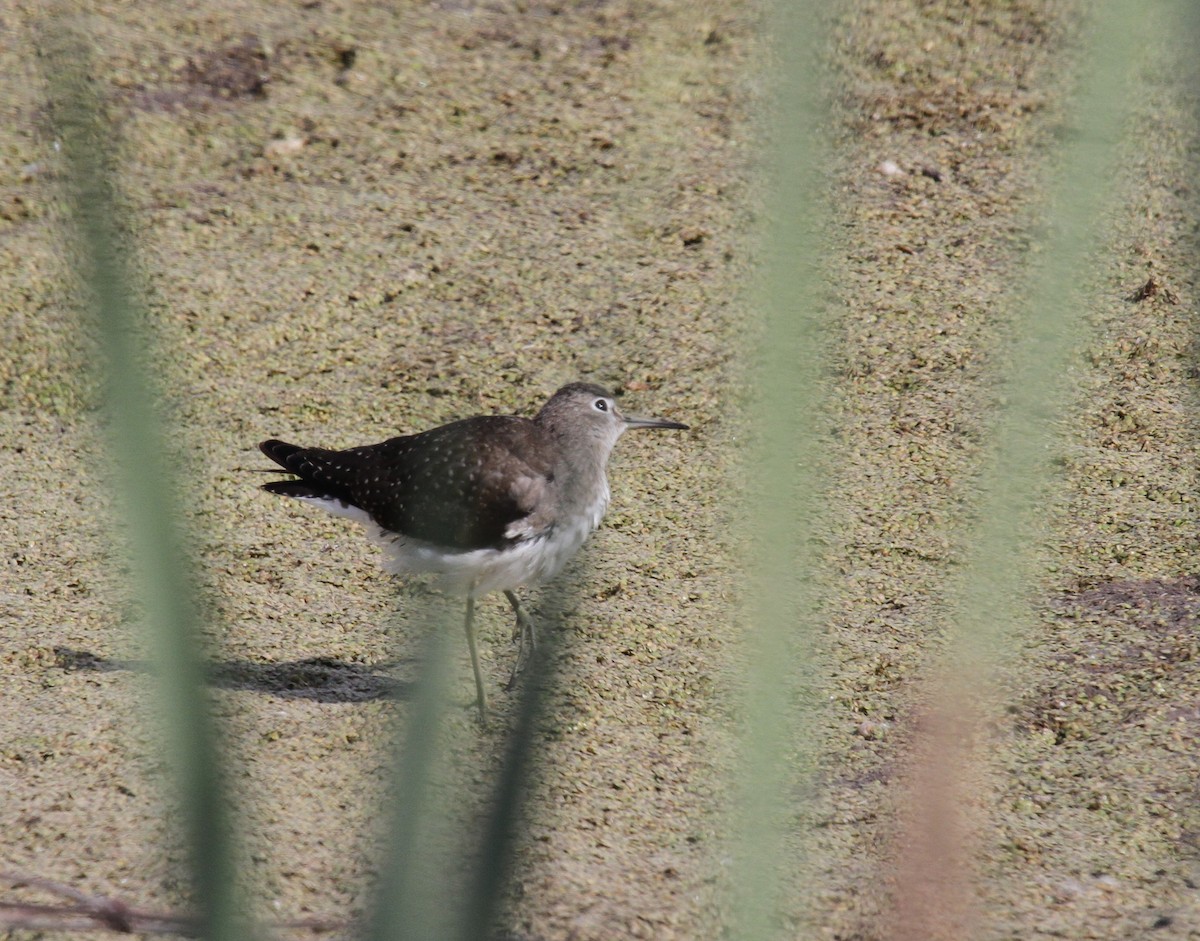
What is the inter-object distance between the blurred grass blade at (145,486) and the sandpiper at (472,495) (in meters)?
2.16

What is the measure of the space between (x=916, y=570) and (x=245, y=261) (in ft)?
8.59

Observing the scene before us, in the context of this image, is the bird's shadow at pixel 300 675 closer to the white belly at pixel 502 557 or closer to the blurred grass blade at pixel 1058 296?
the white belly at pixel 502 557

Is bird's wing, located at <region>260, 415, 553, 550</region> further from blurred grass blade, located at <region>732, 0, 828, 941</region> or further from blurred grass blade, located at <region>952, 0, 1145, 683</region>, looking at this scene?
blurred grass blade, located at <region>952, 0, 1145, 683</region>

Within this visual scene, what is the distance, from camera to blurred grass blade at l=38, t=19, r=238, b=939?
44.5 inches

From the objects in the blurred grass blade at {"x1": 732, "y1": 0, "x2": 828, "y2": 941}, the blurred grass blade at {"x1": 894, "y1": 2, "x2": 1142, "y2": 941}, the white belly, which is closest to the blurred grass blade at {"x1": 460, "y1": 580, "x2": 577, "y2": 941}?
the blurred grass blade at {"x1": 732, "y1": 0, "x2": 828, "y2": 941}

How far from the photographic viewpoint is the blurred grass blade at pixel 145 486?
113cm

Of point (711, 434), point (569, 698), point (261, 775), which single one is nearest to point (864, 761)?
point (569, 698)

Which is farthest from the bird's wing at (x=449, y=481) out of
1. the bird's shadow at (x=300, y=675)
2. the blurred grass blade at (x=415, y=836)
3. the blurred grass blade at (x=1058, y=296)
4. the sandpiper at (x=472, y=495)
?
the blurred grass blade at (x=1058, y=296)

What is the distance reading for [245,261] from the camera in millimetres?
5191

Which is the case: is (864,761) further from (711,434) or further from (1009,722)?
(711,434)

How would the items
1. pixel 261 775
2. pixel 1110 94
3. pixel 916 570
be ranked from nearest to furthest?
Answer: 1. pixel 1110 94
2. pixel 261 775
3. pixel 916 570

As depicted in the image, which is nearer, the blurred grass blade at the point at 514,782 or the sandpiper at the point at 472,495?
the blurred grass blade at the point at 514,782

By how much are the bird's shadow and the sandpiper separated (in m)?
0.24

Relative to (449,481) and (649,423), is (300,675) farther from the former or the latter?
(649,423)
